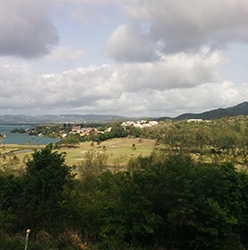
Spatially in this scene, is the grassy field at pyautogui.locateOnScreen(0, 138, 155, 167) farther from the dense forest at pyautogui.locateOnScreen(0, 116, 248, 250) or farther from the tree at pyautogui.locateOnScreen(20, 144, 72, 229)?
the dense forest at pyautogui.locateOnScreen(0, 116, 248, 250)

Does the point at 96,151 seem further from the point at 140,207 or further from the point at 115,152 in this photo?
the point at 140,207

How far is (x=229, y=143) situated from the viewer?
3711 inches

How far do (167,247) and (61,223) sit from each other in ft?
21.7

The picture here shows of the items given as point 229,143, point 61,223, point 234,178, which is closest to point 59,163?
point 61,223

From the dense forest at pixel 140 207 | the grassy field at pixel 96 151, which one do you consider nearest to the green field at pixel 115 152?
the grassy field at pixel 96 151

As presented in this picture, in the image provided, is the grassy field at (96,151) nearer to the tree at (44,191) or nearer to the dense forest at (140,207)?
the tree at (44,191)

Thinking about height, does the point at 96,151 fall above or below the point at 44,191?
below

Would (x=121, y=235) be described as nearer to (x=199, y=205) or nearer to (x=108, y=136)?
(x=199, y=205)

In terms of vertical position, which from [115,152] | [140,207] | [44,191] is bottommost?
[115,152]

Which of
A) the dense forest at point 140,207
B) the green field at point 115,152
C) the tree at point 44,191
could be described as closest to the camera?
the dense forest at point 140,207

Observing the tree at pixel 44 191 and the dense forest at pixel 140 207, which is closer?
the dense forest at pixel 140 207

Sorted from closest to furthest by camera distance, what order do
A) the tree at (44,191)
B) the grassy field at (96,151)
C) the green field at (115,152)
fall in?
the tree at (44,191) → the grassy field at (96,151) → the green field at (115,152)

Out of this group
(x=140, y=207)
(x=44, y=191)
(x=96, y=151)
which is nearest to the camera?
(x=140, y=207)

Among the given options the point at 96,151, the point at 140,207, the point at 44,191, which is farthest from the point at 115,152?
the point at 140,207
